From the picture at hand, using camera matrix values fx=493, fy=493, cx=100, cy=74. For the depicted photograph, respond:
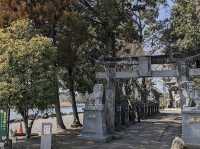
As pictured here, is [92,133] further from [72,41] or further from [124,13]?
[124,13]

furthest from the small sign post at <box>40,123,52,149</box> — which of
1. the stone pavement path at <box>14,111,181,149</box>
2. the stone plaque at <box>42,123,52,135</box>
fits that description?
the stone pavement path at <box>14,111,181,149</box>

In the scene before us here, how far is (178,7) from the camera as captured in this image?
30594 millimetres

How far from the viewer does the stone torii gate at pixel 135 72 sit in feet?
87.2

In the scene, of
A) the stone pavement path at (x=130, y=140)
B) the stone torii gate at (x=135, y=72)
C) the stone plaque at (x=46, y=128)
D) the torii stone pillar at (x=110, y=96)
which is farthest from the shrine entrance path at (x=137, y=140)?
the stone plaque at (x=46, y=128)

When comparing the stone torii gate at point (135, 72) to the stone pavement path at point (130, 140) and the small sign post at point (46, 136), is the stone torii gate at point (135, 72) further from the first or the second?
the small sign post at point (46, 136)

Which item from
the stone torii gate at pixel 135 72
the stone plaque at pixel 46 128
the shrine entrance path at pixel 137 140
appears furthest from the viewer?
the stone torii gate at pixel 135 72

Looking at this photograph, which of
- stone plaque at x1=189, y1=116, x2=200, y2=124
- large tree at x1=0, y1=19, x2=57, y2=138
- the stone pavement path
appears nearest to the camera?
large tree at x1=0, y1=19, x2=57, y2=138

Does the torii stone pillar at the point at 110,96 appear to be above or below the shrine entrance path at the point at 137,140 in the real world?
above

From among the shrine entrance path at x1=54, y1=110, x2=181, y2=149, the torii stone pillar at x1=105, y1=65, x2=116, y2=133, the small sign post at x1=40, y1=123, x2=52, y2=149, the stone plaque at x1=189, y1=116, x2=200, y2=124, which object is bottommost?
the shrine entrance path at x1=54, y1=110, x2=181, y2=149

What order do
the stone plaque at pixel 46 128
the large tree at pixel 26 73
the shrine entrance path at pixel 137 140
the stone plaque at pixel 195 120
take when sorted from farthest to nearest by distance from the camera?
the stone plaque at pixel 195 120
the shrine entrance path at pixel 137 140
the large tree at pixel 26 73
the stone plaque at pixel 46 128

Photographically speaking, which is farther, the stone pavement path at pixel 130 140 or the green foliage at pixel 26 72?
the stone pavement path at pixel 130 140

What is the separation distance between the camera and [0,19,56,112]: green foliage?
66.1 feet

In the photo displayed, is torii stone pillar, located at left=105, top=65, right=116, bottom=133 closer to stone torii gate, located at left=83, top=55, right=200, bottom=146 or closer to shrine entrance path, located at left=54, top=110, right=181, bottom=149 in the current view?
stone torii gate, located at left=83, top=55, right=200, bottom=146

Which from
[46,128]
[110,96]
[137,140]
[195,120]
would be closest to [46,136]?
[46,128]
